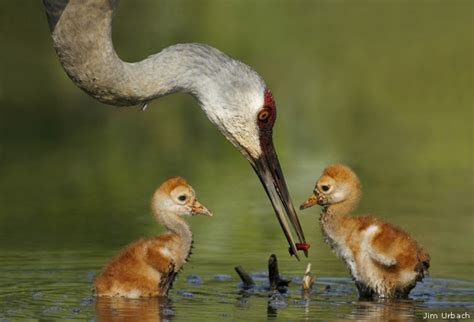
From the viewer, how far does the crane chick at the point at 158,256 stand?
820 cm

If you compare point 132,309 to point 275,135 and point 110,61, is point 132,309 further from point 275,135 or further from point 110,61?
point 275,135

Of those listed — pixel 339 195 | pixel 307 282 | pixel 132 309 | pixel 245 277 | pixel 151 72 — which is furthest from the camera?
pixel 339 195

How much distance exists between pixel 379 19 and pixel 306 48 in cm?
419

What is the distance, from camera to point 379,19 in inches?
942

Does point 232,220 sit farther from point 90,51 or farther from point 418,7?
point 418,7

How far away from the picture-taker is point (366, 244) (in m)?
8.62

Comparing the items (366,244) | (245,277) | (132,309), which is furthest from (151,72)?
(366,244)

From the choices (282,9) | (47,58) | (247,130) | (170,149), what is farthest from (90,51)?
(282,9)

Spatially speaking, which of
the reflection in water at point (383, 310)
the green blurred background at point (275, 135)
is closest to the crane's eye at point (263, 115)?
the reflection in water at point (383, 310)

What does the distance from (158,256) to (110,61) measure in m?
1.46

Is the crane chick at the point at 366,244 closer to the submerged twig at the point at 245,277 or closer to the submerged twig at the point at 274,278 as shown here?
the submerged twig at the point at 274,278

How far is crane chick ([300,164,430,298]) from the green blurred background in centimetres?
34

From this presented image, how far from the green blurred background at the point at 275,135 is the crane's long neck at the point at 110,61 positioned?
171 centimetres

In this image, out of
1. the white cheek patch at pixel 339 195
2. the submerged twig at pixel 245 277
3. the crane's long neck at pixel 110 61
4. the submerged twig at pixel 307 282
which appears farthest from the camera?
the white cheek patch at pixel 339 195
